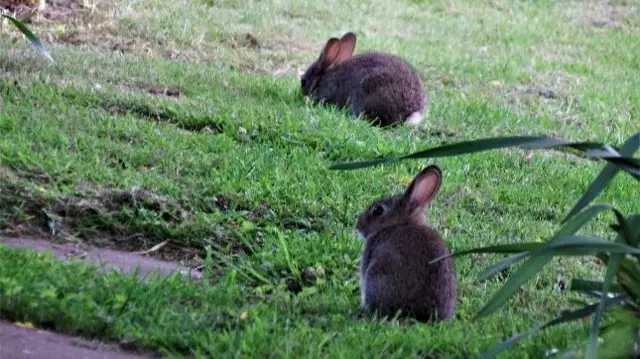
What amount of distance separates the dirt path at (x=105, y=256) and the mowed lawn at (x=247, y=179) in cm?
12

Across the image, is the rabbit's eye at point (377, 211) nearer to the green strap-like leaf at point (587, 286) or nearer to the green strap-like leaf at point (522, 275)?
the green strap-like leaf at point (587, 286)

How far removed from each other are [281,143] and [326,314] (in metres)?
2.86

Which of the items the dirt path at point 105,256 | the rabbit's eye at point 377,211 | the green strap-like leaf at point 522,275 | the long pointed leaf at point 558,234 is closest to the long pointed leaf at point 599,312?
the long pointed leaf at point 558,234

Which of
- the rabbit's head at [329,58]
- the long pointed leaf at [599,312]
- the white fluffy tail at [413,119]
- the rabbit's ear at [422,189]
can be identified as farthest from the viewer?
the rabbit's head at [329,58]

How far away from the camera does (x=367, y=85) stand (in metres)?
10.2

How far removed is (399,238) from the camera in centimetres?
592

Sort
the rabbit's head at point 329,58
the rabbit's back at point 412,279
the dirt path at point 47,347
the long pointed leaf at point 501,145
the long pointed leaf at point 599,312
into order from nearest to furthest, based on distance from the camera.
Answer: the long pointed leaf at point 599,312
the long pointed leaf at point 501,145
the dirt path at point 47,347
the rabbit's back at point 412,279
the rabbit's head at point 329,58

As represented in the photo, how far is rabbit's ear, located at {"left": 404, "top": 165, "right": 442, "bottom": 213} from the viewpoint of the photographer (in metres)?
6.01

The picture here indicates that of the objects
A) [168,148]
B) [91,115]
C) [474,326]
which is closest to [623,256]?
[474,326]

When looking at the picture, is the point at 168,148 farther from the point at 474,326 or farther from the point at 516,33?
the point at 516,33

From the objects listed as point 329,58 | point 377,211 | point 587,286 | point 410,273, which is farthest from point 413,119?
point 587,286

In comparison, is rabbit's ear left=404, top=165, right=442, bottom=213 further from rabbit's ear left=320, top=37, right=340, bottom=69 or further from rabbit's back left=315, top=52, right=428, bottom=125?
rabbit's ear left=320, top=37, right=340, bottom=69

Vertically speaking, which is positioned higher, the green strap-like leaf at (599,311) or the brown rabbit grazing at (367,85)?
the green strap-like leaf at (599,311)

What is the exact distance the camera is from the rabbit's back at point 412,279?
5711mm
